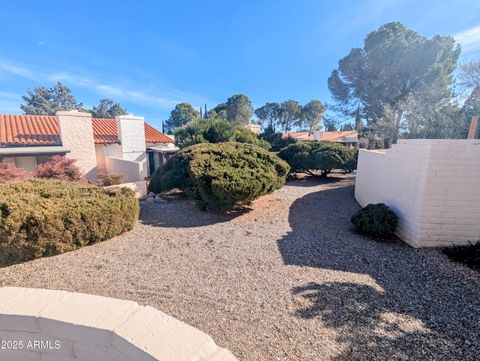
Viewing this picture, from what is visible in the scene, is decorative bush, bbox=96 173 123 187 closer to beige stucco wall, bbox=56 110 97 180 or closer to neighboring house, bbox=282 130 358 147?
beige stucco wall, bbox=56 110 97 180

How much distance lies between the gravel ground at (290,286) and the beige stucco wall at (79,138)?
36.2ft

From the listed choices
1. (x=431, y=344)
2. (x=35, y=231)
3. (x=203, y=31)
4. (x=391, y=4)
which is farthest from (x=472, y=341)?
(x=203, y=31)

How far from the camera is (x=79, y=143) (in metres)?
13.3

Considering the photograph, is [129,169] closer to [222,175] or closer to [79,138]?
[79,138]

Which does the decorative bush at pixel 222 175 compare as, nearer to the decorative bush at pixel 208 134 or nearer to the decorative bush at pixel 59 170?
the decorative bush at pixel 59 170

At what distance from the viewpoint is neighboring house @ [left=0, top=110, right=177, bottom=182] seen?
12.3 m

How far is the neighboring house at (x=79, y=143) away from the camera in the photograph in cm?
1230

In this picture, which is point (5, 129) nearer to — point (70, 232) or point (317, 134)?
point (70, 232)

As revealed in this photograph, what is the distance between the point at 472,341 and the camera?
89.2 inches

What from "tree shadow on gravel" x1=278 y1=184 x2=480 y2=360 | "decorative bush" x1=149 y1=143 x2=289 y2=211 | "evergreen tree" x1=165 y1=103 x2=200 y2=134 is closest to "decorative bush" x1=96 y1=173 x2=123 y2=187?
"decorative bush" x1=149 y1=143 x2=289 y2=211

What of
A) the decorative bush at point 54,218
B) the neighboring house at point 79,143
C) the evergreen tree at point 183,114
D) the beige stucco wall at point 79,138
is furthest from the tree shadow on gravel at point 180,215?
the evergreen tree at point 183,114

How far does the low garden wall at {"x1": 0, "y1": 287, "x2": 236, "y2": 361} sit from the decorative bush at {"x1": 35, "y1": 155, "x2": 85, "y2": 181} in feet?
33.1

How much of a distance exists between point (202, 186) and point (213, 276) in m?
3.39

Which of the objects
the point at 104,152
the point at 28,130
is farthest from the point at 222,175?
the point at 28,130
